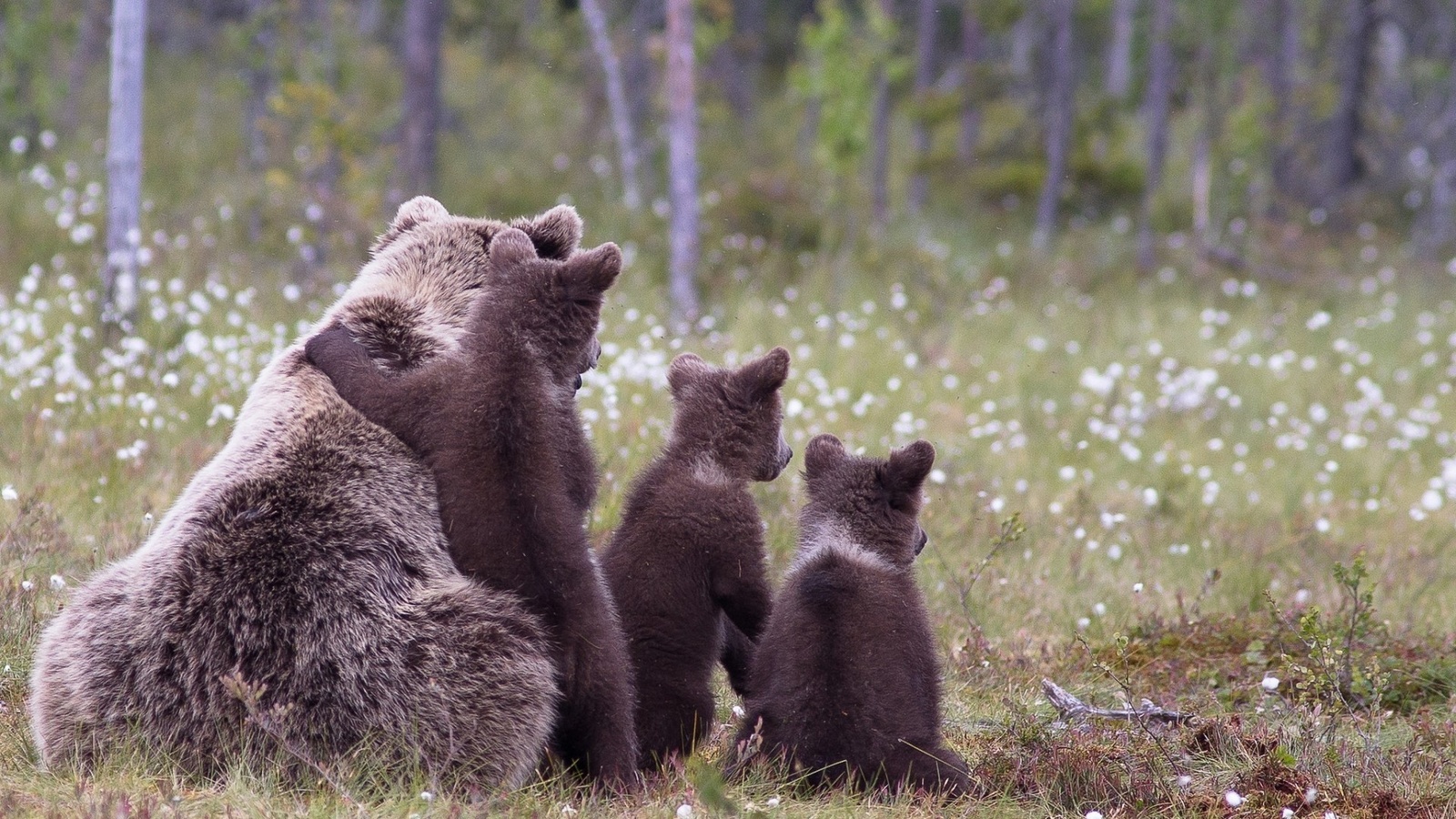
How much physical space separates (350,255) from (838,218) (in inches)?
257

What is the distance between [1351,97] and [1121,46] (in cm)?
746

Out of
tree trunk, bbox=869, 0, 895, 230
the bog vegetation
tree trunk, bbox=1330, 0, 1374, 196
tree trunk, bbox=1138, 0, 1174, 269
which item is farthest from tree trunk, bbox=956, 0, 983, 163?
tree trunk, bbox=1330, 0, 1374, 196

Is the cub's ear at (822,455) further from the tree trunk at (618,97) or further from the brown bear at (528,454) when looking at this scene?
the tree trunk at (618,97)

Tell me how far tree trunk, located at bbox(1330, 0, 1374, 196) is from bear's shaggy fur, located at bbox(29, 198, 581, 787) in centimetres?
2162

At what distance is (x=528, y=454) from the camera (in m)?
4.12

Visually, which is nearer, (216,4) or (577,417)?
(577,417)

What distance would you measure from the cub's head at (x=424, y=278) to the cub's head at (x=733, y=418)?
28.3 inches

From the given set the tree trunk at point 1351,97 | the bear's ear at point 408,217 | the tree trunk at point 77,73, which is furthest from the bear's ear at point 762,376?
the tree trunk at point 1351,97

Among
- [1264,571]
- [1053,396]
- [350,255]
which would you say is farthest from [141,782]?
[350,255]

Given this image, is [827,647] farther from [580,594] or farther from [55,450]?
[55,450]

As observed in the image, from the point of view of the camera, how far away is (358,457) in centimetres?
415

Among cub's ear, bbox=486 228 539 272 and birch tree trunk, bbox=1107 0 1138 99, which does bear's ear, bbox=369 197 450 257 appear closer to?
cub's ear, bbox=486 228 539 272

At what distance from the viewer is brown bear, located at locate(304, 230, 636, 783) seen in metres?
4.08

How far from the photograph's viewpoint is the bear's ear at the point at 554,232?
4.92 meters
